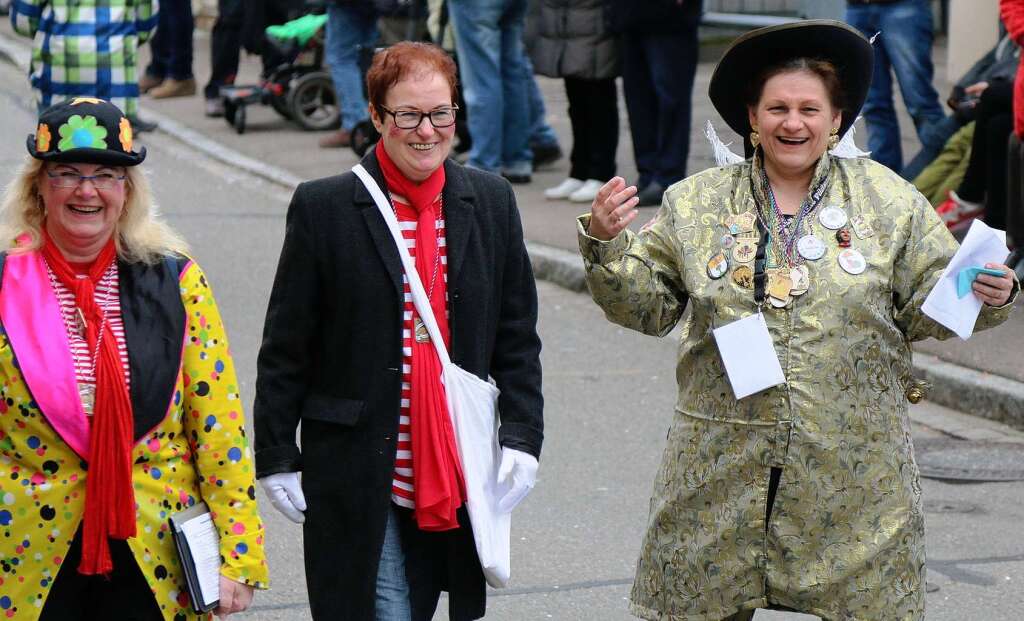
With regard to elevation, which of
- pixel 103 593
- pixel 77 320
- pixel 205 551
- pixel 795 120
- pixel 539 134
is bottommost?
pixel 539 134

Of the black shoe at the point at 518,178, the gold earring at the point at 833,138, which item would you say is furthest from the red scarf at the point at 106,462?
the black shoe at the point at 518,178

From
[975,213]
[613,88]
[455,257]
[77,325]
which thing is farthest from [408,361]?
[613,88]

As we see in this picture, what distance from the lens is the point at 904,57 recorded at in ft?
34.2

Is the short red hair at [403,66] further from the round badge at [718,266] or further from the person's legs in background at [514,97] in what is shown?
the person's legs in background at [514,97]

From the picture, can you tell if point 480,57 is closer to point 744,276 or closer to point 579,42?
point 579,42

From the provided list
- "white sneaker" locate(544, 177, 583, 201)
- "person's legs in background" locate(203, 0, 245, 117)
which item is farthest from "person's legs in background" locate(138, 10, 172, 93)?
"white sneaker" locate(544, 177, 583, 201)

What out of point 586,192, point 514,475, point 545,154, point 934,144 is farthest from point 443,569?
point 545,154

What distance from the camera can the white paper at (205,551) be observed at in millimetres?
3551

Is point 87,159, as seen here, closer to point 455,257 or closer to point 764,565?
point 455,257

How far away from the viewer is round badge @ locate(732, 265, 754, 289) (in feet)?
12.7

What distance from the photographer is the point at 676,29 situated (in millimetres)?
10766

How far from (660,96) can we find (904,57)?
4.78ft

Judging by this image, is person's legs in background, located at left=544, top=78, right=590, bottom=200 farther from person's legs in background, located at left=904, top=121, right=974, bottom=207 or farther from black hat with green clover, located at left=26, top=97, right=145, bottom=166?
black hat with green clover, located at left=26, top=97, right=145, bottom=166

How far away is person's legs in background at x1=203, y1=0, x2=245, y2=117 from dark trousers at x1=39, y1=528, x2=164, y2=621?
519 inches
